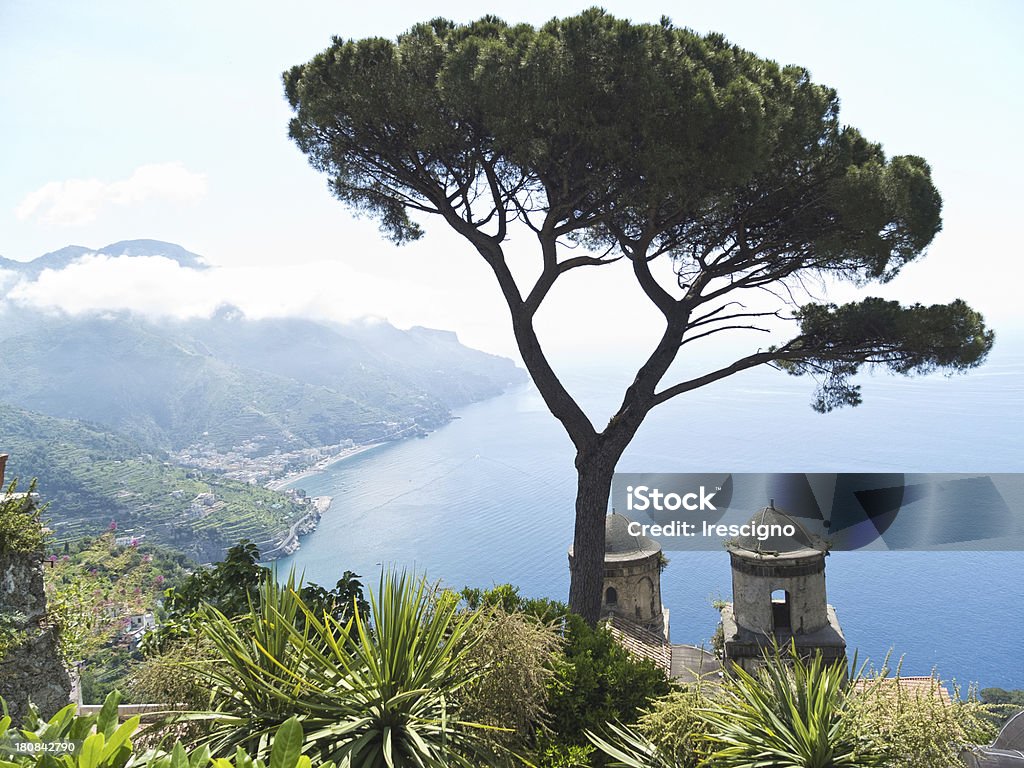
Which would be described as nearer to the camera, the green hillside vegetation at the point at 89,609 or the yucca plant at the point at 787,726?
the yucca plant at the point at 787,726

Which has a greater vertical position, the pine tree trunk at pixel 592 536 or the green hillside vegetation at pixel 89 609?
the pine tree trunk at pixel 592 536

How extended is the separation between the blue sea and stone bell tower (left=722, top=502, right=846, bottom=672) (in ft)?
16.9

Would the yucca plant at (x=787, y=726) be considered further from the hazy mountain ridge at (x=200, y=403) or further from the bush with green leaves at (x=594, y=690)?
the hazy mountain ridge at (x=200, y=403)

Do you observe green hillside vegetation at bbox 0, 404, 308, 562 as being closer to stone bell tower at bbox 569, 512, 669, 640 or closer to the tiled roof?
stone bell tower at bbox 569, 512, 669, 640

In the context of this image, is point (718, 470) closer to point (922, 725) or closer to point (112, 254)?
point (922, 725)

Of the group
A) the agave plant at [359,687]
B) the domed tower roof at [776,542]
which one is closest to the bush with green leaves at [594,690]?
the agave plant at [359,687]

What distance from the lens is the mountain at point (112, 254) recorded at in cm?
14688

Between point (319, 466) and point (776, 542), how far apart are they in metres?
69.2

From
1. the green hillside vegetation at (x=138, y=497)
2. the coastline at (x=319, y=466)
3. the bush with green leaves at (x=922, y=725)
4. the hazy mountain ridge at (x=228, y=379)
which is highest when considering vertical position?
the hazy mountain ridge at (x=228, y=379)

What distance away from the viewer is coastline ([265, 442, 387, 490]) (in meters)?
67.0

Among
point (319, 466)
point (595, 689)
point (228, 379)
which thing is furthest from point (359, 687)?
point (228, 379)

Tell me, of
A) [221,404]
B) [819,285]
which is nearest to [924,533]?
[819,285]

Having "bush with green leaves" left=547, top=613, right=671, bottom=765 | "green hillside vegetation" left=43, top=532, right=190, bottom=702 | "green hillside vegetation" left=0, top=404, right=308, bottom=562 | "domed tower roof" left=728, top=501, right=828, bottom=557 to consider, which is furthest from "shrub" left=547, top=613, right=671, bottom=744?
"green hillside vegetation" left=0, top=404, right=308, bottom=562

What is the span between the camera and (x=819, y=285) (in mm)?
7980
